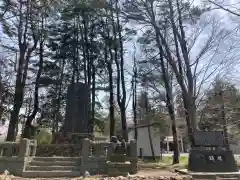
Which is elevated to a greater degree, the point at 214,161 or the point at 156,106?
the point at 156,106

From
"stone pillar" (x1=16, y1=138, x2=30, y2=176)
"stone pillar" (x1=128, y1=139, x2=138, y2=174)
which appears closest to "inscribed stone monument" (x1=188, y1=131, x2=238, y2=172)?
"stone pillar" (x1=128, y1=139, x2=138, y2=174)

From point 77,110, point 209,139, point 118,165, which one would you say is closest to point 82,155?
point 118,165

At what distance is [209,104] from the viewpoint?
1892cm

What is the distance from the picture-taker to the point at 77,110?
15133mm

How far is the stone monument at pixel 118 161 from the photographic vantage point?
9724 millimetres

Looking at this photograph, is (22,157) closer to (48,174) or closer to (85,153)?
(48,174)

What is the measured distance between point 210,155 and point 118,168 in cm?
363

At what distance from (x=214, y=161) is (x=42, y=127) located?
13.6 m

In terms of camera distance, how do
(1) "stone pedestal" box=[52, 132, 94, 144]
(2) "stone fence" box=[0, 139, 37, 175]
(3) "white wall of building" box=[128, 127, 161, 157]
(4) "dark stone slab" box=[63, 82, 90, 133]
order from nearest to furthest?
(2) "stone fence" box=[0, 139, 37, 175] < (1) "stone pedestal" box=[52, 132, 94, 144] < (4) "dark stone slab" box=[63, 82, 90, 133] < (3) "white wall of building" box=[128, 127, 161, 157]

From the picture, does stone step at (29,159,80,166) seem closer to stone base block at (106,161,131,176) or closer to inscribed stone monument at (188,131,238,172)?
stone base block at (106,161,131,176)

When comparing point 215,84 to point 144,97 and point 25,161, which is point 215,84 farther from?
point 25,161

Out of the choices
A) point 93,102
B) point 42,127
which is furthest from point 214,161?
point 42,127

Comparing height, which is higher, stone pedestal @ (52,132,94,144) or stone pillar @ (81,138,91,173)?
stone pedestal @ (52,132,94,144)

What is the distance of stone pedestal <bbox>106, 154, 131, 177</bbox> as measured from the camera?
9687 millimetres
